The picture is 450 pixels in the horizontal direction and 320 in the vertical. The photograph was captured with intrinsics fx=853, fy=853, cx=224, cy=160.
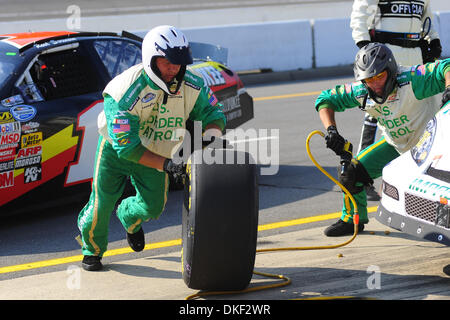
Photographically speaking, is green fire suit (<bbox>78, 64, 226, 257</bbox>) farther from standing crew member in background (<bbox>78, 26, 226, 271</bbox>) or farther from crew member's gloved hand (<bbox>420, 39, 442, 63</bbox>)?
crew member's gloved hand (<bbox>420, 39, 442, 63</bbox>)

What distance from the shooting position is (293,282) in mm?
5270

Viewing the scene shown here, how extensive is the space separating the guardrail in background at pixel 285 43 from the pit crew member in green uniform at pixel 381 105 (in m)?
9.09

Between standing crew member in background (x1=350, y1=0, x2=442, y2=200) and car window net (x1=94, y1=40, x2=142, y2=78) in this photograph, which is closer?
standing crew member in background (x1=350, y1=0, x2=442, y2=200)

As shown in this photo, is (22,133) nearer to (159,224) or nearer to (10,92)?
(10,92)

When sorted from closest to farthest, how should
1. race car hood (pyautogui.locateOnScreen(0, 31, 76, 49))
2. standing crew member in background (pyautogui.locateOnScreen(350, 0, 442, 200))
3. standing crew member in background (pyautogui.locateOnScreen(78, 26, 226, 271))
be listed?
standing crew member in background (pyautogui.locateOnScreen(78, 26, 226, 271)), race car hood (pyautogui.locateOnScreen(0, 31, 76, 49)), standing crew member in background (pyautogui.locateOnScreen(350, 0, 442, 200))

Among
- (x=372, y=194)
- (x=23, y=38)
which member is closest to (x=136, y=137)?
(x=23, y=38)

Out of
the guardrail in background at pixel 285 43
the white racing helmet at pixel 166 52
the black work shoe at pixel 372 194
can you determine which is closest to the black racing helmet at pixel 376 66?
the white racing helmet at pixel 166 52

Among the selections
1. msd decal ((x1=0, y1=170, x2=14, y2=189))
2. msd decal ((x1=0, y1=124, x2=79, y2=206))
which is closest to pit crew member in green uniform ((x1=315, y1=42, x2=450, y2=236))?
msd decal ((x1=0, y1=124, x2=79, y2=206))

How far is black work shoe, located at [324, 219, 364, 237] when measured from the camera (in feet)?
20.7

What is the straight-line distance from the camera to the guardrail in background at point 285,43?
50.4 ft

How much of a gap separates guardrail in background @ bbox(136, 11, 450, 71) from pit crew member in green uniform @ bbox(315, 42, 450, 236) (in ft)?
29.8

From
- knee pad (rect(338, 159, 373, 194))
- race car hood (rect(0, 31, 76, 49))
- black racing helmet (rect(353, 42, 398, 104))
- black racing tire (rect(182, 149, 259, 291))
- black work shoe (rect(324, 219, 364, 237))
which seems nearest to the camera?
black racing tire (rect(182, 149, 259, 291))
